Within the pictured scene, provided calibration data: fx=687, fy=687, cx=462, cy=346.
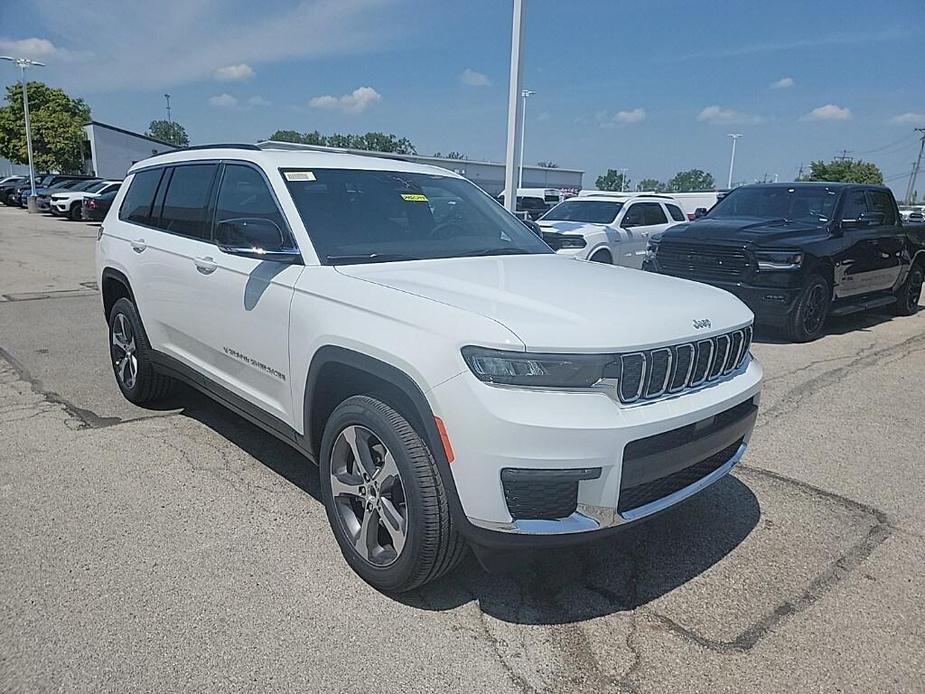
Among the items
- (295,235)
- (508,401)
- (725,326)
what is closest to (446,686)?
(508,401)

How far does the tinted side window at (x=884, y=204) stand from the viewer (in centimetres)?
964

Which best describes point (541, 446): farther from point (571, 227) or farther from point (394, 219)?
point (571, 227)

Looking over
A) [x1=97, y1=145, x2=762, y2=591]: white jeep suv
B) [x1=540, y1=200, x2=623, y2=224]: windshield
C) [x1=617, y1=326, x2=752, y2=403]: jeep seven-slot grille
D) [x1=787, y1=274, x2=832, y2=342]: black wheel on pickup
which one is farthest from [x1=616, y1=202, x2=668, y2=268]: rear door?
[x1=617, y1=326, x2=752, y2=403]: jeep seven-slot grille

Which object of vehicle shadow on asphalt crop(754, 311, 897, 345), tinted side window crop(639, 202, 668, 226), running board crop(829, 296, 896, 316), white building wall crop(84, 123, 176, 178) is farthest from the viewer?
white building wall crop(84, 123, 176, 178)

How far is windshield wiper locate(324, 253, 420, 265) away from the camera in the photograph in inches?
131

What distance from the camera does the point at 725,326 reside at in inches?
121

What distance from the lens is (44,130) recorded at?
45906 mm

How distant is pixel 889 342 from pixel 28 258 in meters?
16.4

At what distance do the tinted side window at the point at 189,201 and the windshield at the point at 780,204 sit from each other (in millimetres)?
7416

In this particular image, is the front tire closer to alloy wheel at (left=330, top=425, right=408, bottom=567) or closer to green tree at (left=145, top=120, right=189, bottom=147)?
alloy wheel at (left=330, top=425, right=408, bottom=567)

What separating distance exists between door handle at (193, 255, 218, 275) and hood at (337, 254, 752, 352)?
3.71ft

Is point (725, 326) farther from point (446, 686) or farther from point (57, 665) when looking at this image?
point (57, 665)

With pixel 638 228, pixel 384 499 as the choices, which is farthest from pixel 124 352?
pixel 638 228

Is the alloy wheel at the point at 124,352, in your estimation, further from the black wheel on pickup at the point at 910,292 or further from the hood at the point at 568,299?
the black wheel on pickup at the point at 910,292
